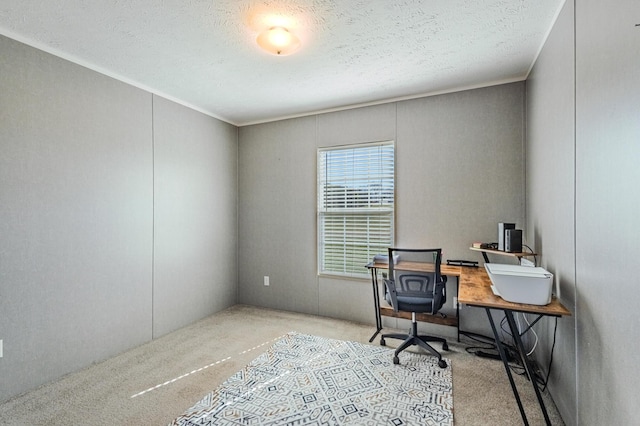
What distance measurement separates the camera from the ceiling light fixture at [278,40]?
2.07 metres

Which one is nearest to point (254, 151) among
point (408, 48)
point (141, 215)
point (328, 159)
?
point (328, 159)

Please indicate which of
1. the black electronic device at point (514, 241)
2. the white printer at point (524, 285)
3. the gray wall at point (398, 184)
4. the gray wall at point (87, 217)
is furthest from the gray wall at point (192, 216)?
the black electronic device at point (514, 241)

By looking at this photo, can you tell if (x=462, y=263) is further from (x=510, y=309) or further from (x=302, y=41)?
(x=302, y=41)

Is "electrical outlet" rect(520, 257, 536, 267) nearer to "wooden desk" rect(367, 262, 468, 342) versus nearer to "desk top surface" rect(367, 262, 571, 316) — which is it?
"desk top surface" rect(367, 262, 571, 316)

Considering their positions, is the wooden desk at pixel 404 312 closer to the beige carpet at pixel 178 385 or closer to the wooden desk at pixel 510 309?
the beige carpet at pixel 178 385

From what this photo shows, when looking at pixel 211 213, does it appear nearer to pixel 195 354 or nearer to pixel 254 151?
pixel 254 151

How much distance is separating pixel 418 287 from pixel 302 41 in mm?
2286

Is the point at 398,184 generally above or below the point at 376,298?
above

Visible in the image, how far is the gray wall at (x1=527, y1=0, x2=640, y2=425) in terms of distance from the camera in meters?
1.17

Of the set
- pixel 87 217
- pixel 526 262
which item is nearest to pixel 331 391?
pixel 526 262

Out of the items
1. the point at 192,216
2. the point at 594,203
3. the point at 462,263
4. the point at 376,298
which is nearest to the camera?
the point at 594,203

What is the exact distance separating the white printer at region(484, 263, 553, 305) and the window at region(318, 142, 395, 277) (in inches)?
66.8

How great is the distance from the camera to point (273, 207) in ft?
13.6

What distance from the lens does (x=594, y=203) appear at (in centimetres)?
145
